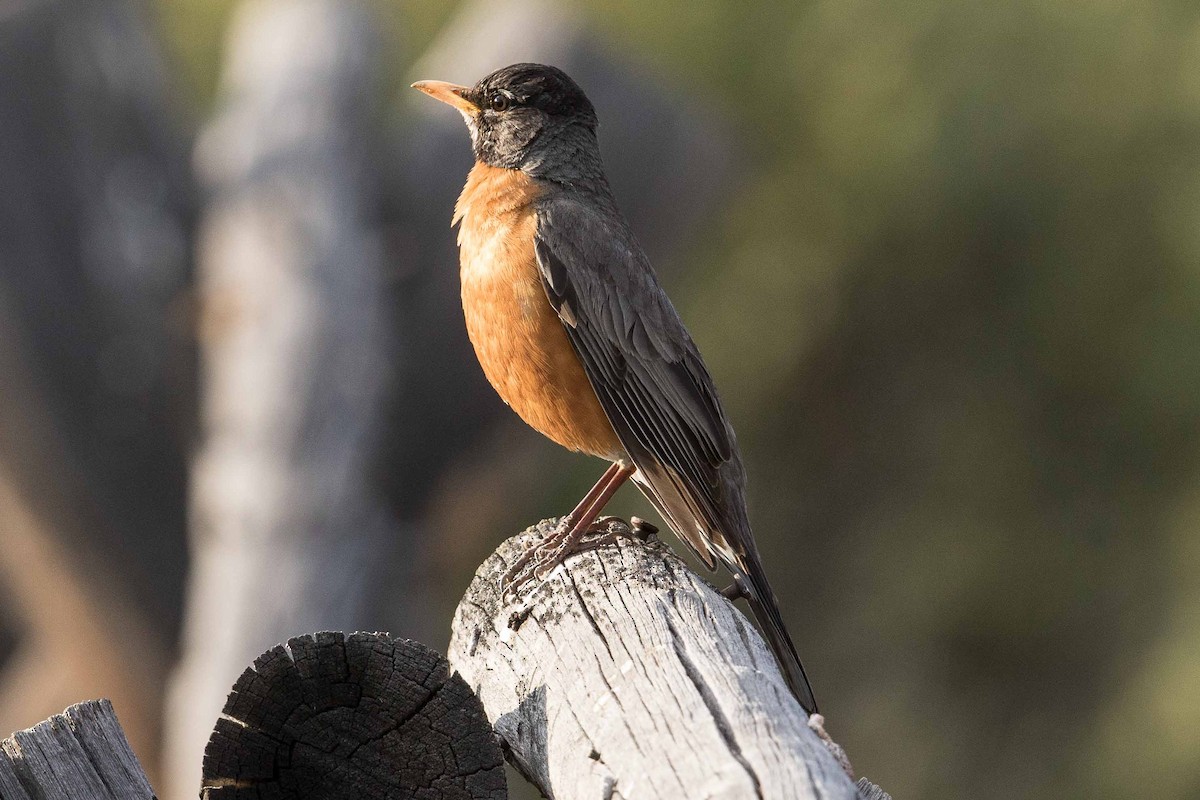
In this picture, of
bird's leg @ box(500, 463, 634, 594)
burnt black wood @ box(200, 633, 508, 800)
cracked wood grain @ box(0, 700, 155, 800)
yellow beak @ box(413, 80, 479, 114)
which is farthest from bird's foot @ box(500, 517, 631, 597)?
yellow beak @ box(413, 80, 479, 114)

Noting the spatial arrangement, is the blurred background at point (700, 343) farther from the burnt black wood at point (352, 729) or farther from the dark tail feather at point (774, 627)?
the burnt black wood at point (352, 729)

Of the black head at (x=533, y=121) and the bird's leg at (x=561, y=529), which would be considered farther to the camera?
the black head at (x=533, y=121)

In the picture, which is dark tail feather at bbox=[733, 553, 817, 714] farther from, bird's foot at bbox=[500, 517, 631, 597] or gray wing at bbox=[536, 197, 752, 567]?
bird's foot at bbox=[500, 517, 631, 597]

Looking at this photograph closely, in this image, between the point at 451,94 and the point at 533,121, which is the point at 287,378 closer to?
the point at 451,94

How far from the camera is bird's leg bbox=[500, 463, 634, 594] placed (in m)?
3.91

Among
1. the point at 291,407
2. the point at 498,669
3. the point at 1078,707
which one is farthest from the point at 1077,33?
the point at 498,669

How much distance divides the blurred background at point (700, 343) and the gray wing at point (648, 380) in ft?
15.5

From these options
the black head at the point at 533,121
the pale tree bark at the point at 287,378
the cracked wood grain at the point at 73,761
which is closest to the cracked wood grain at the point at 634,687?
the cracked wood grain at the point at 73,761

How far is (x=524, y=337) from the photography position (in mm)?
4387

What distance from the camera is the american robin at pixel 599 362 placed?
4355 mm

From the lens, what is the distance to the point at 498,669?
3.59 meters

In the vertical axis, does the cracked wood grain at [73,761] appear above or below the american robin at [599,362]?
below

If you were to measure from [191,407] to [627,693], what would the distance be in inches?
280

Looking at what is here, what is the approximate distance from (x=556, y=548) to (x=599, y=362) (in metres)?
0.69
